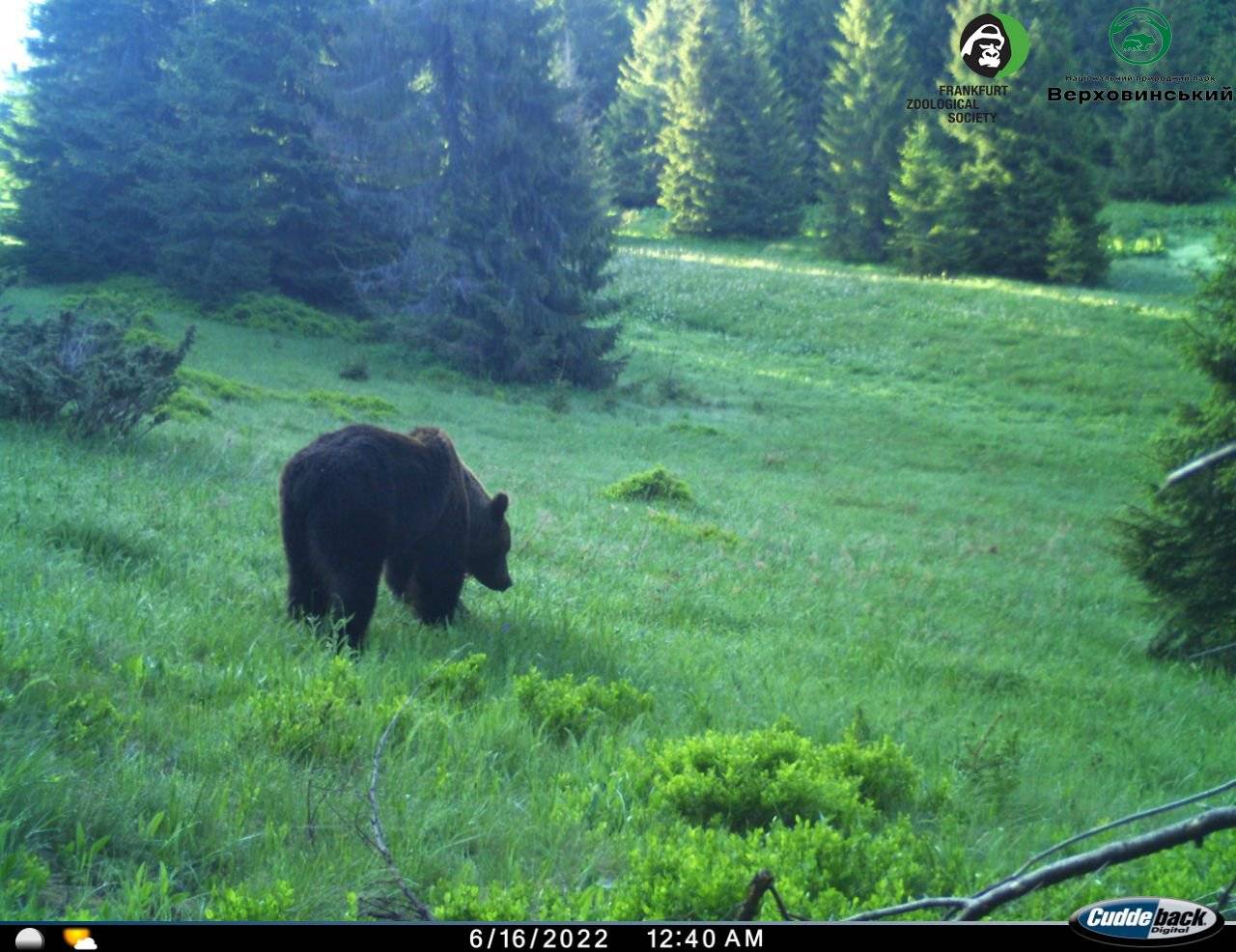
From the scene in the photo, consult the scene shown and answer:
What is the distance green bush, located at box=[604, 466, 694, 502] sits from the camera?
14484 mm

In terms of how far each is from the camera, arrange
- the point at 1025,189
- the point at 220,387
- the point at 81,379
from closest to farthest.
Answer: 1. the point at 81,379
2. the point at 220,387
3. the point at 1025,189

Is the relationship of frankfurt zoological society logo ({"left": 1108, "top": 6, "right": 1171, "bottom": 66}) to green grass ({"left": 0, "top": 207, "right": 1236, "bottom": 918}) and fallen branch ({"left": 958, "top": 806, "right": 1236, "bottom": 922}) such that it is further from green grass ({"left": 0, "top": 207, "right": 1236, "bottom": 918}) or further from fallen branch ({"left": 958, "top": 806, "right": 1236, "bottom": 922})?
fallen branch ({"left": 958, "top": 806, "right": 1236, "bottom": 922})

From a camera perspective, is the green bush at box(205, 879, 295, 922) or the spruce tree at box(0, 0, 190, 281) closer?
the green bush at box(205, 879, 295, 922)

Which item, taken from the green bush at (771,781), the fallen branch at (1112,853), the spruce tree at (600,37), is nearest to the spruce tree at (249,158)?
the spruce tree at (600,37)

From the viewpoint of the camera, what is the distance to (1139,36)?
753 cm

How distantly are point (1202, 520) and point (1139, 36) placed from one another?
549cm

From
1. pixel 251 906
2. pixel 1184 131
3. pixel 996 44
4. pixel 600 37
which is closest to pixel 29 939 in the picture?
pixel 251 906

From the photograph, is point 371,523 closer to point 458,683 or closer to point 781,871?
point 458,683

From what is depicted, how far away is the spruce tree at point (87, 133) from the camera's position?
1160 inches

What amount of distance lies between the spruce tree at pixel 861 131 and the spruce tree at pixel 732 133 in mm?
1804

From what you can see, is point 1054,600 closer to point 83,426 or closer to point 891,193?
point 83,426

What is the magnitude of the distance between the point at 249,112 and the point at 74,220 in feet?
20.7

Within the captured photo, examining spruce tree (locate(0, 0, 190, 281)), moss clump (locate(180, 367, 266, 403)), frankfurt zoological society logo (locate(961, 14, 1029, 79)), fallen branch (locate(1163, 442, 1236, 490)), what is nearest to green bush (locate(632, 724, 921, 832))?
fallen branch (locate(1163, 442, 1236, 490))

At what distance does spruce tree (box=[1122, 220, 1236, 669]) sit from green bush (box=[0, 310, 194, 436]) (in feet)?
33.8
